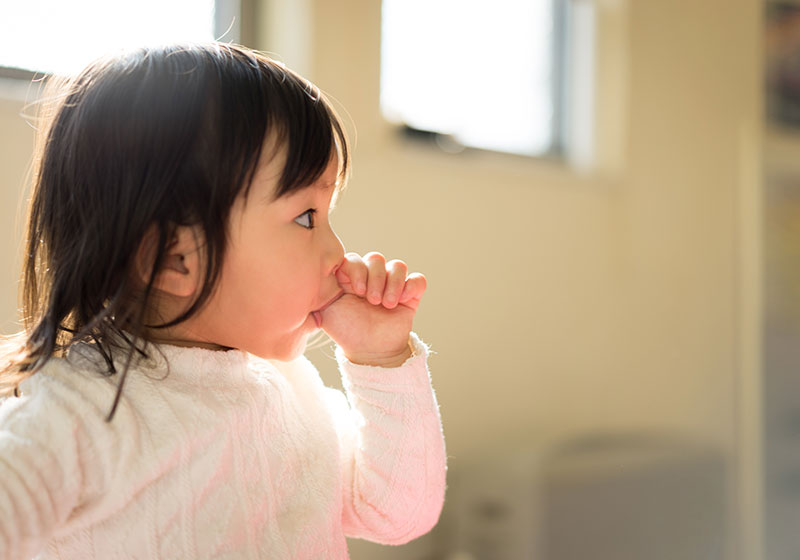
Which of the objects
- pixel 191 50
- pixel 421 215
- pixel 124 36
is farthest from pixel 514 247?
pixel 191 50

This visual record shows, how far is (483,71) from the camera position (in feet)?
6.59

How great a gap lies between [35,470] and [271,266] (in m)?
0.24

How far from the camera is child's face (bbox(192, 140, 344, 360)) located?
0.65m

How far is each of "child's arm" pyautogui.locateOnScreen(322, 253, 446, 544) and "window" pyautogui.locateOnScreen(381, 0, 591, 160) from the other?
3.43 ft

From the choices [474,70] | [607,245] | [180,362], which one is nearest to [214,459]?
[180,362]

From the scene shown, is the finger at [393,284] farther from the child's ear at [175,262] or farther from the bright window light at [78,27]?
the bright window light at [78,27]

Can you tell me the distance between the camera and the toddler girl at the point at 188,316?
592 millimetres

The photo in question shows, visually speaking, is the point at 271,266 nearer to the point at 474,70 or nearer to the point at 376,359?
the point at 376,359

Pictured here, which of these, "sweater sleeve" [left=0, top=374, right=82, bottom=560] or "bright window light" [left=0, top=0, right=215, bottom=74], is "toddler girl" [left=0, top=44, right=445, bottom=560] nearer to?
"sweater sleeve" [left=0, top=374, right=82, bottom=560]

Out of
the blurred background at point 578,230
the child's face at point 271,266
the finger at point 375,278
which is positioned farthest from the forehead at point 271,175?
the blurred background at point 578,230

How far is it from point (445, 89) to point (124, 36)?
32.2 inches

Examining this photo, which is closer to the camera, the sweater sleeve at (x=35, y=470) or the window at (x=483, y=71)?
the sweater sleeve at (x=35, y=470)

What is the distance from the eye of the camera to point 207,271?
638 millimetres

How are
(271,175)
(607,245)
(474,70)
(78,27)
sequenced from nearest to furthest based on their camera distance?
(271,175) < (78,27) < (474,70) < (607,245)
